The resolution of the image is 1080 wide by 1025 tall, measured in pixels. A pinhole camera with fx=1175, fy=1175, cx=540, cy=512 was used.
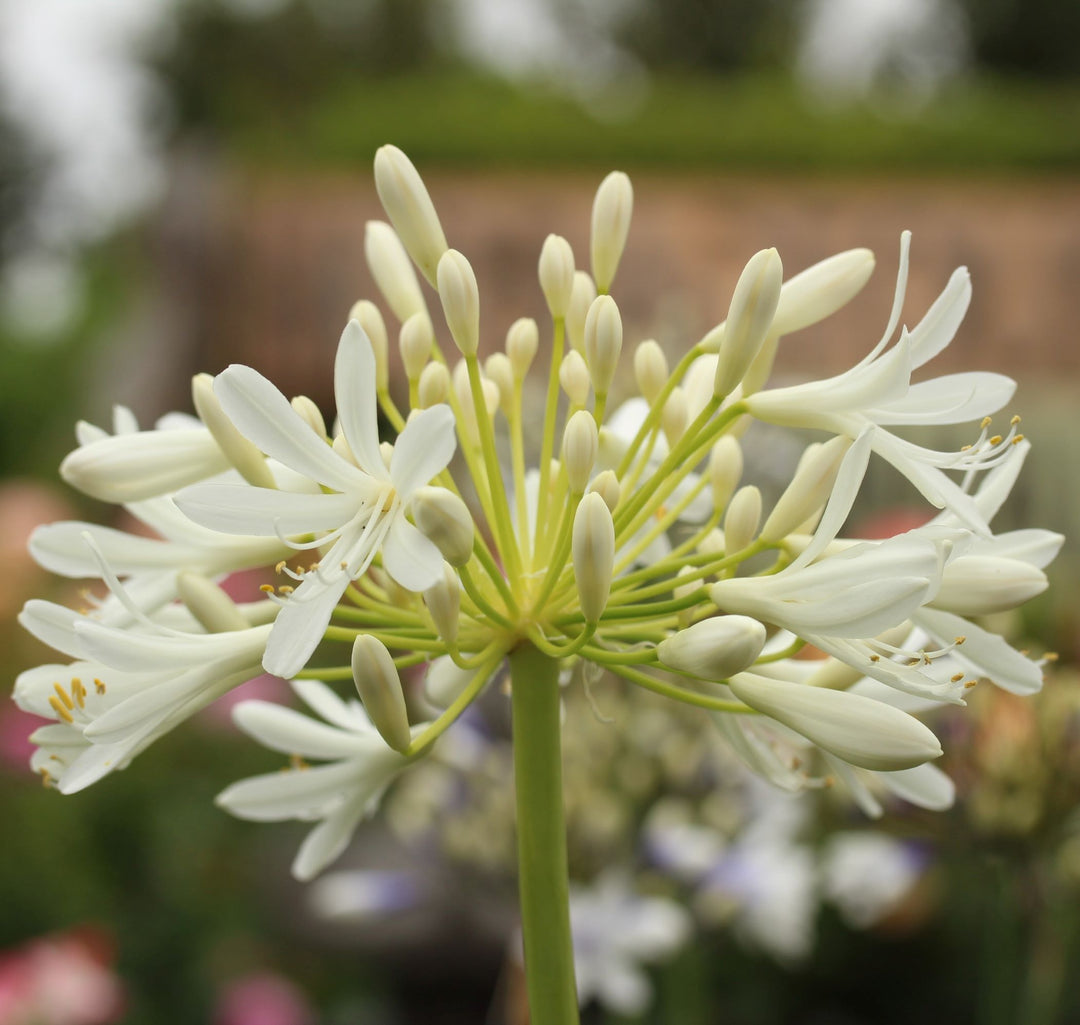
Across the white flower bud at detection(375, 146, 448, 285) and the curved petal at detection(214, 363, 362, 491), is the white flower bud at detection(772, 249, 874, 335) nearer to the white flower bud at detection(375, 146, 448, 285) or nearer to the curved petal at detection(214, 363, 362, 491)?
the white flower bud at detection(375, 146, 448, 285)

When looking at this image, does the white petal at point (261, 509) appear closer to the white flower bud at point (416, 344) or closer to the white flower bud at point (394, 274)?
the white flower bud at point (416, 344)

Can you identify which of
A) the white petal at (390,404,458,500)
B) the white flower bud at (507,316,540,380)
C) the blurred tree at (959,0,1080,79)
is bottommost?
the white petal at (390,404,458,500)

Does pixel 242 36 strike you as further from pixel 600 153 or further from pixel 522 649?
pixel 522 649

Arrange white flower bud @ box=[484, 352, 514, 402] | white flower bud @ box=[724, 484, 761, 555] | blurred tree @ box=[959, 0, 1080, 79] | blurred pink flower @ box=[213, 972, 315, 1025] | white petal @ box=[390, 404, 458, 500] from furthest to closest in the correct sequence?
blurred tree @ box=[959, 0, 1080, 79] < blurred pink flower @ box=[213, 972, 315, 1025] < white flower bud @ box=[484, 352, 514, 402] < white flower bud @ box=[724, 484, 761, 555] < white petal @ box=[390, 404, 458, 500]

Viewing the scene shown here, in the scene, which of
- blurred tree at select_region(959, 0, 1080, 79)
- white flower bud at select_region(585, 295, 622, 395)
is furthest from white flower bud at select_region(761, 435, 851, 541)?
blurred tree at select_region(959, 0, 1080, 79)

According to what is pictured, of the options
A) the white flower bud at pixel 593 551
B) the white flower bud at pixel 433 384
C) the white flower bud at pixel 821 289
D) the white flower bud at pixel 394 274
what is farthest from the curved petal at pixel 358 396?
the white flower bud at pixel 821 289

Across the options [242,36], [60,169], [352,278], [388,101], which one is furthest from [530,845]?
[60,169]

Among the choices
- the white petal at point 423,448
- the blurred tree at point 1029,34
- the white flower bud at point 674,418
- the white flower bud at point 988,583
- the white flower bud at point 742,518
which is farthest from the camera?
the blurred tree at point 1029,34
